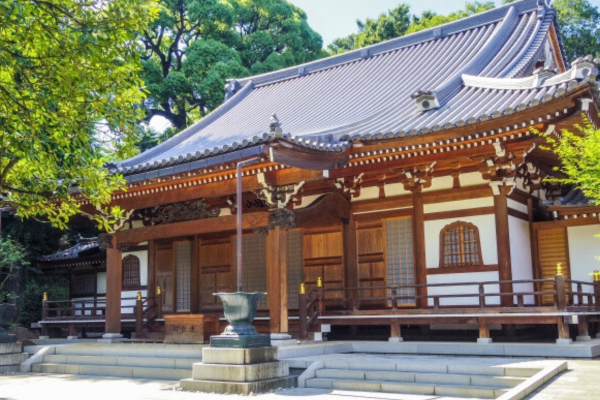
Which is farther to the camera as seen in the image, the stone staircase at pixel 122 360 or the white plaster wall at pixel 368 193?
the white plaster wall at pixel 368 193

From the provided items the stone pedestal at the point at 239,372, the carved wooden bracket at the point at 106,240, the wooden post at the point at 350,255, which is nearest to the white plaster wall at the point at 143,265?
the carved wooden bracket at the point at 106,240

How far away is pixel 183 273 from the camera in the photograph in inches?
738

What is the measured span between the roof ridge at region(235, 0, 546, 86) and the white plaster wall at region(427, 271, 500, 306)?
9.40 m

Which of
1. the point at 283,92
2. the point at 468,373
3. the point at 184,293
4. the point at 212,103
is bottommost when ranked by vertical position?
the point at 468,373

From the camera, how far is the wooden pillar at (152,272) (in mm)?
19000

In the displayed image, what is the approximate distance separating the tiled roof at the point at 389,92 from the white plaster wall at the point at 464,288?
10.9 feet

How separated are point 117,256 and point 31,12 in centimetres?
1018

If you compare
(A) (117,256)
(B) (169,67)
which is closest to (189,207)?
(A) (117,256)

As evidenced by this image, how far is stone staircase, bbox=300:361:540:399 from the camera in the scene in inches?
391

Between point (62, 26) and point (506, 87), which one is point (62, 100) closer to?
point (62, 26)

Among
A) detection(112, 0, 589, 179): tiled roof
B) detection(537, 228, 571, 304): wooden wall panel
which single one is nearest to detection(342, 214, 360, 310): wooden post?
detection(112, 0, 589, 179): tiled roof

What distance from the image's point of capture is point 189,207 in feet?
53.7

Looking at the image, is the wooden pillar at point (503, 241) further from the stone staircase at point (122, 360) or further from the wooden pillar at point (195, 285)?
the wooden pillar at point (195, 285)

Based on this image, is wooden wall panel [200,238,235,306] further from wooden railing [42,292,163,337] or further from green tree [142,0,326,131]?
green tree [142,0,326,131]
